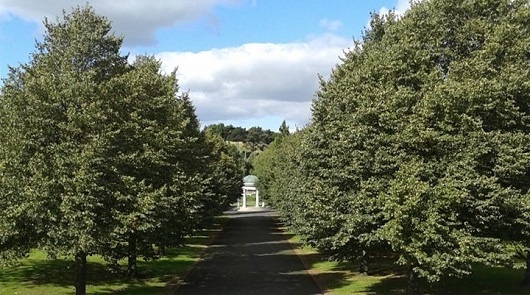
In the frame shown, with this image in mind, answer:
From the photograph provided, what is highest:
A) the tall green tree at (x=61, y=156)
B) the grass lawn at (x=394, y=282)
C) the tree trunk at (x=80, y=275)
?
the tall green tree at (x=61, y=156)

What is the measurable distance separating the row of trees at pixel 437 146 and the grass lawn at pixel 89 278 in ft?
26.5

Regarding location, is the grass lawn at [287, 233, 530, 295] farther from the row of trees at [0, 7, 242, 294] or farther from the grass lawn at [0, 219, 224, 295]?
the row of trees at [0, 7, 242, 294]

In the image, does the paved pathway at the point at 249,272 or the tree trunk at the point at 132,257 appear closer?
the tree trunk at the point at 132,257

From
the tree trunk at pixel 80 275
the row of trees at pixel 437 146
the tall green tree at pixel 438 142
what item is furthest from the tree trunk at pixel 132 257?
the tall green tree at pixel 438 142

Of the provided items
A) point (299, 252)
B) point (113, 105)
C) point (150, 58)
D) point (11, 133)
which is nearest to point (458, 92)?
point (113, 105)

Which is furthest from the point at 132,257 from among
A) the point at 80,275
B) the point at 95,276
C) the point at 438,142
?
the point at 438,142

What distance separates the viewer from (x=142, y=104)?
22391 mm

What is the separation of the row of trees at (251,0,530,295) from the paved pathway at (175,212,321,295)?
3844 millimetres

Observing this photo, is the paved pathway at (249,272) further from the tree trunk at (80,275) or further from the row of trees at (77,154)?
the tree trunk at (80,275)

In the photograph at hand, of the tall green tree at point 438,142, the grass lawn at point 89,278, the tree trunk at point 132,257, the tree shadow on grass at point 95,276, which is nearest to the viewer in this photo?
the tall green tree at point 438,142

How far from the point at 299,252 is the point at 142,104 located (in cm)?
1782

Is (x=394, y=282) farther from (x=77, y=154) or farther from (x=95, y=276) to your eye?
(x=77, y=154)

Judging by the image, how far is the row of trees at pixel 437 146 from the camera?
54.0 ft

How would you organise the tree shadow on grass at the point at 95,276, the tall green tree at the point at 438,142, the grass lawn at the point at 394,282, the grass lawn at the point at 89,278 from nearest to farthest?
1. the tall green tree at the point at 438,142
2. the grass lawn at the point at 394,282
3. the grass lawn at the point at 89,278
4. the tree shadow on grass at the point at 95,276
